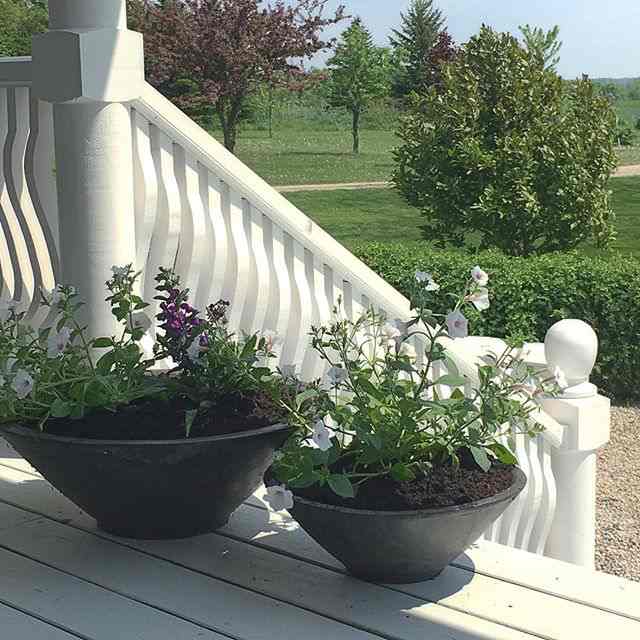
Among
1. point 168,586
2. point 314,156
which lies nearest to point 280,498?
point 168,586

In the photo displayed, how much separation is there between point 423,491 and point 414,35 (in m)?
37.9

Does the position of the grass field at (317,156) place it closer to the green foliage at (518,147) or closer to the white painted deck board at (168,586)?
the green foliage at (518,147)

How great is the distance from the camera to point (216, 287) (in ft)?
9.16

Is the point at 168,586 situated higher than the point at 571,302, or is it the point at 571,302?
the point at 168,586

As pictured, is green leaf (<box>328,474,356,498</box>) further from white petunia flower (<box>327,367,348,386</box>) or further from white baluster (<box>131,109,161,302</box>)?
white baluster (<box>131,109,161,302</box>)

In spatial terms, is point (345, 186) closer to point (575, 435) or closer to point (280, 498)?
point (575, 435)

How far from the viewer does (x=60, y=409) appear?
2.06m

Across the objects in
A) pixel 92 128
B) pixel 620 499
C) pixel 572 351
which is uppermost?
pixel 92 128

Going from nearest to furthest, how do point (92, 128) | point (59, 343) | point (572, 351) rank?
point (59, 343) → point (92, 128) → point (572, 351)

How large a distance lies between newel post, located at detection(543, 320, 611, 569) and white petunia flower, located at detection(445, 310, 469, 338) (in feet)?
2.57

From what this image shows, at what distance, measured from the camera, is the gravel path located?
4.76m

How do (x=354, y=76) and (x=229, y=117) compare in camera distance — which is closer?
(x=229, y=117)

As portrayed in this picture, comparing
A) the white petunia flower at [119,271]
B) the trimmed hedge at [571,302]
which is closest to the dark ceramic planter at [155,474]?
the white petunia flower at [119,271]

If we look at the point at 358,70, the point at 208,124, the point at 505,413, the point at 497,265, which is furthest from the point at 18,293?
the point at 358,70
